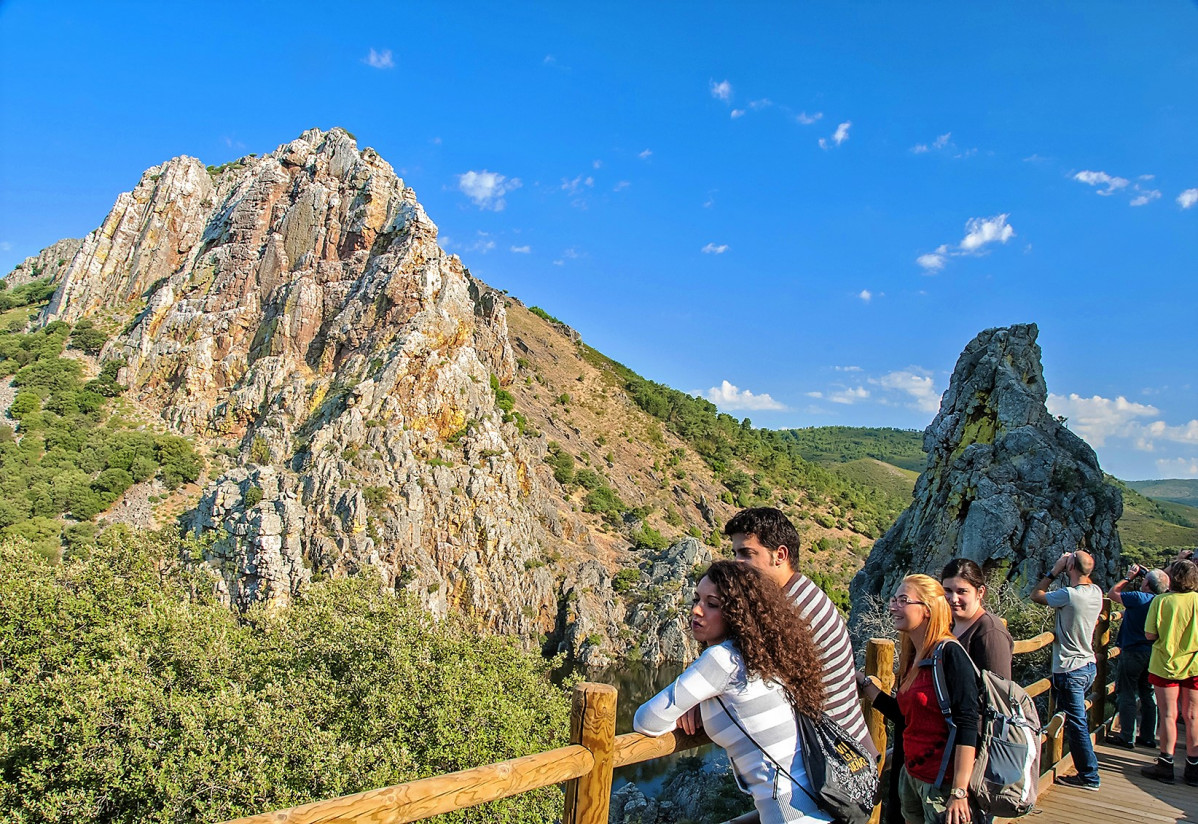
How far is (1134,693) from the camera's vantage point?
21.5 feet

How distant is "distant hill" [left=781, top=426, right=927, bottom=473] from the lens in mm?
138125

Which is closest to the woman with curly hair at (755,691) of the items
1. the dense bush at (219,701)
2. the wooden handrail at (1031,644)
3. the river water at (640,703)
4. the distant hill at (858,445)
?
the wooden handrail at (1031,644)

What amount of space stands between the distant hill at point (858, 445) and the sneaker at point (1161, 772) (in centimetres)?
12600

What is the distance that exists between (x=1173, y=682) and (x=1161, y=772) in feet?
2.65

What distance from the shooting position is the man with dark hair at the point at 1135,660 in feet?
20.2

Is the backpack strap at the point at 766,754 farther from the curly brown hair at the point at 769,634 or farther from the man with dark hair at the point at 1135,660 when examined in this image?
the man with dark hair at the point at 1135,660

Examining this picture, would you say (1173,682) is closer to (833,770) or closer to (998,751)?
(998,751)

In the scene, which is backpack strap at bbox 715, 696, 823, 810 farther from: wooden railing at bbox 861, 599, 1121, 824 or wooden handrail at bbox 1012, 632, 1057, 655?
wooden handrail at bbox 1012, 632, 1057, 655

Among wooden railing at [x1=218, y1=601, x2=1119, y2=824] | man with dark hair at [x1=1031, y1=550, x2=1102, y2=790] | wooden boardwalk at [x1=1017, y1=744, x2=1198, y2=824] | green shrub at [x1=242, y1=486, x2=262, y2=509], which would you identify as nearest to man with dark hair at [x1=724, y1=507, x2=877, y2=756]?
wooden railing at [x1=218, y1=601, x2=1119, y2=824]

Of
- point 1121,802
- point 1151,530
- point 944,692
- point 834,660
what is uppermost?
point 1151,530

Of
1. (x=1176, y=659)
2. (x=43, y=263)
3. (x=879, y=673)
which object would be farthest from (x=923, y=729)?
(x=43, y=263)

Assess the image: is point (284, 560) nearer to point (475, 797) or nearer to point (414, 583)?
point (414, 583)

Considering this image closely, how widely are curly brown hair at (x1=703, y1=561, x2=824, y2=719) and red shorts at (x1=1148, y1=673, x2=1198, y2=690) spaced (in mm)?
5237

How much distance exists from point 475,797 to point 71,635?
16394mm
